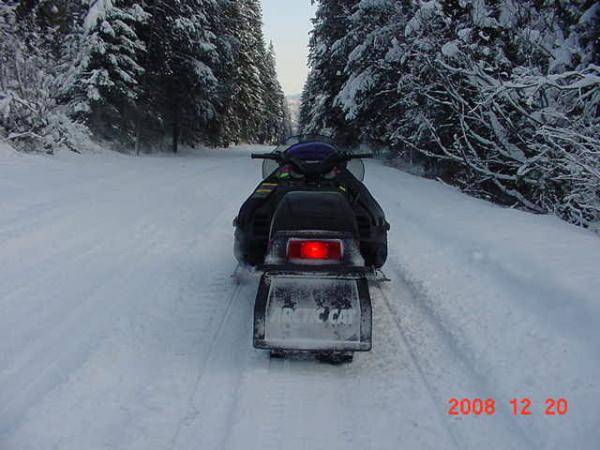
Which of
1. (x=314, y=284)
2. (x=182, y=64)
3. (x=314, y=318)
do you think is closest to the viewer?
(x=314, y=318)

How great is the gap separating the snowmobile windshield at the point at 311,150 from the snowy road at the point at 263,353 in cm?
139

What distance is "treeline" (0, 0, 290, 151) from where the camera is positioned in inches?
468

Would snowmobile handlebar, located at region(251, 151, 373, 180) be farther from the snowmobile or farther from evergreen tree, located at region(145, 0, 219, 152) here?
evergreen tree, located at region(145, 0, 219, 152)

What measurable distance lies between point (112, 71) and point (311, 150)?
46.4ft

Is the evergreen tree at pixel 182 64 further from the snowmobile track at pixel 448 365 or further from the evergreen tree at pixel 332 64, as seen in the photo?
the snowmobile track at pixel 448 365

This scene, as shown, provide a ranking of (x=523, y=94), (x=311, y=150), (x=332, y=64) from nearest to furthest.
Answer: (x=311, y=150) < (x=523, y=94) < (x=332, y=64)

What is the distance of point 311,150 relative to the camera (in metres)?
4.61

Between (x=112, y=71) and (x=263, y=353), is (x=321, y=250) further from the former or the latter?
(x=112, y=71)

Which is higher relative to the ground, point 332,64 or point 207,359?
point 332,64

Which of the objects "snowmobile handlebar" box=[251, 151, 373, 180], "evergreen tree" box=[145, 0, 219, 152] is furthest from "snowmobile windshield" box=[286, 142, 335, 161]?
"evergreen tree" box=[145, 0, 219, 152]

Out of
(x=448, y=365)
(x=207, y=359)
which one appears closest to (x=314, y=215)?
(x=207, y=359)

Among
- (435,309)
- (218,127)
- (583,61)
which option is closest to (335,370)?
(435,309)

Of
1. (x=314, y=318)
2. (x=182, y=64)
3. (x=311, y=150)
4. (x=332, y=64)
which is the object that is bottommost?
(x=314, y=318)

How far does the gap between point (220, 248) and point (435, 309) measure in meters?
2.91
